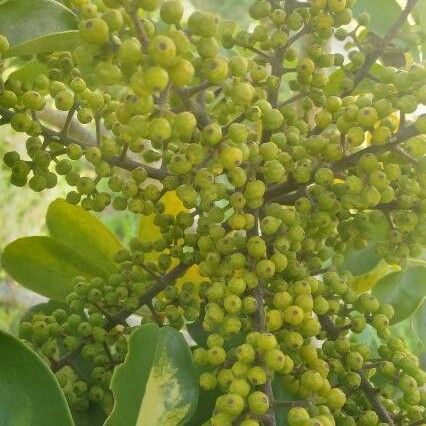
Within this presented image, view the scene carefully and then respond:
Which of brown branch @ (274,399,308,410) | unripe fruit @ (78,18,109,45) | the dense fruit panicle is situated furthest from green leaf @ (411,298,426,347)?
unripe fruit @ (78,18,109,45)

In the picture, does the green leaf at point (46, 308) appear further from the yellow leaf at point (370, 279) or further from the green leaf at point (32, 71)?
the yellow leaf at point (370, 279)

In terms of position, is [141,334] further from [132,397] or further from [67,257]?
[67,257]

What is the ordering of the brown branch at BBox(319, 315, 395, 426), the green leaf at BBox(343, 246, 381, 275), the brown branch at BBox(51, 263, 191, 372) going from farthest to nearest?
1. the green leaf at BBox(343, 246, 381, 275)
2. the brown branch at BBox(51, 263, 191, 372)
3. the brown branch at BBox(319, 315, 395, 426)

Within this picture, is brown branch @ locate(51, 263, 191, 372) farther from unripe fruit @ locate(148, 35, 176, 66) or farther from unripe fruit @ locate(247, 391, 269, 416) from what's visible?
unripe fruit @ locate(148, 35, 176, 66)

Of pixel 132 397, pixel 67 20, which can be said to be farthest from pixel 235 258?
pixel 67 20

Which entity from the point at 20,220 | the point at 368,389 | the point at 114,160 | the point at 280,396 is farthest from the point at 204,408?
the point at 20,220

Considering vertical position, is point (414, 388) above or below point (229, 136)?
below

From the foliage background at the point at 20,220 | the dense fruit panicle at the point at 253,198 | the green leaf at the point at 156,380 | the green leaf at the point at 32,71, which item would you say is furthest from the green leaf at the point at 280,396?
the foliage background at the point at 20,220
